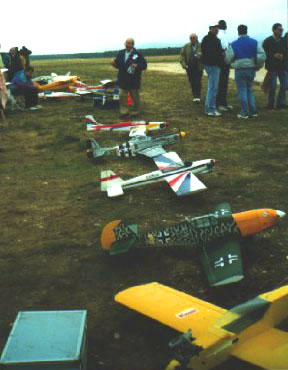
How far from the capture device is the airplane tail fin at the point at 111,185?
726cm

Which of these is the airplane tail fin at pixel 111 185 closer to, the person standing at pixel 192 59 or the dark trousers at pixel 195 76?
the person standing at pixel 192 59

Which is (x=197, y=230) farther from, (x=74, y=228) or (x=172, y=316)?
(x=74, y=228)

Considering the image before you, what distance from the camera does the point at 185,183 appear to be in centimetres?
709

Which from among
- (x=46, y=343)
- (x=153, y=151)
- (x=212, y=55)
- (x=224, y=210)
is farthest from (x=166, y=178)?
(x=212, y=55)

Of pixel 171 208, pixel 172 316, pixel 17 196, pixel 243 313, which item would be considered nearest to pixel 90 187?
pixel 17 196

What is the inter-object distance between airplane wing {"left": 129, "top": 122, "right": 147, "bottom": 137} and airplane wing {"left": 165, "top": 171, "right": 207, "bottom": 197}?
3.53 m

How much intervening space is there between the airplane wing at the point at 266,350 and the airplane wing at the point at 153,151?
617 cm

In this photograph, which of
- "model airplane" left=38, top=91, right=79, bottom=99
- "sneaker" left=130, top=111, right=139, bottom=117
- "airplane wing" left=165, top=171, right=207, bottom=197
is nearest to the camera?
"airplane wing" left=165, top=171, right=207, bottom=197

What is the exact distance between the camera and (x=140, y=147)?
9.83m

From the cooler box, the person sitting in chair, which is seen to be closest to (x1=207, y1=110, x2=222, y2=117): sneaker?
the person sitting in chair

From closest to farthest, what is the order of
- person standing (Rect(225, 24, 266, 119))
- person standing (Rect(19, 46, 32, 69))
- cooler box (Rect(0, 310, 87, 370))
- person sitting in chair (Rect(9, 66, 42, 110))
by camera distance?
cooler box (Rect(0, 310, 87, 370))
person standing (Rect(225, 24, 266, 119))
person sitting in chair (Rect(9, 66, 42, 110))
person standing (Rect(19, 46, 32, 69))

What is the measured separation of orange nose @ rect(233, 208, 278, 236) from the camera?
5363 millimetres

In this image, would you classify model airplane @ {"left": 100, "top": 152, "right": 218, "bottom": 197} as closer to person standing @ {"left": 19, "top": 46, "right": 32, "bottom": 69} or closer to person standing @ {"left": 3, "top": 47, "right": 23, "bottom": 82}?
person standing @ {"left": 3, "top": 47, "right": 23, "bottom": 82}

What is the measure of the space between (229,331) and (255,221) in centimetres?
222
